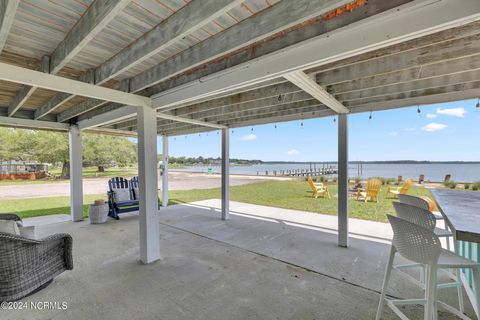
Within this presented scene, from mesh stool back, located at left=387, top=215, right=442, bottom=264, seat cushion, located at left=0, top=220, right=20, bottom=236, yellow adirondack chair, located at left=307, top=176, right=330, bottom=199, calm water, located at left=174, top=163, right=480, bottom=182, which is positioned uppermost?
mesh stool back, located at left=387, top=215, right=442, bottom=264

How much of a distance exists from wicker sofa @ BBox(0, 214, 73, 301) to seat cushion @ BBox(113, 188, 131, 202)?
306cm

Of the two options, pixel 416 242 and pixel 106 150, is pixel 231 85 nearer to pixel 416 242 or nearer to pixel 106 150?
pixel 416 242

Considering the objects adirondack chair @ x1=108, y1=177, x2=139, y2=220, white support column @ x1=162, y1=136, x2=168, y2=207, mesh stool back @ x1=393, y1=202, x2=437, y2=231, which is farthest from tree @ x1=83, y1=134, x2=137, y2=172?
mesh stool back @ x1=393, y1=202, x2=437, y2=231

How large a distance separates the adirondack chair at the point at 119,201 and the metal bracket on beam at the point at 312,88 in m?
5.00

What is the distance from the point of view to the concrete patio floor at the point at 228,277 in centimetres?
210

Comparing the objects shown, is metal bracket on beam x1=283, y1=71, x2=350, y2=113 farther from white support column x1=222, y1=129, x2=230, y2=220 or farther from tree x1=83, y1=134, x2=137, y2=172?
tree x1=83, y1=134, x2=137, y2=172

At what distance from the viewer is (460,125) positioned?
869 inches

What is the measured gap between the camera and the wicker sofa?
2.10 m

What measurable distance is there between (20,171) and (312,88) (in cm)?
2499

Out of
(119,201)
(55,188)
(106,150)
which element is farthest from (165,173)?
(106,150)

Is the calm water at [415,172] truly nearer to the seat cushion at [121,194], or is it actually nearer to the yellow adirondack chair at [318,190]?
the yellow adirondack chair at [318,190]

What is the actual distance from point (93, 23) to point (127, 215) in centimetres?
554

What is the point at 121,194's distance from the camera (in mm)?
5621

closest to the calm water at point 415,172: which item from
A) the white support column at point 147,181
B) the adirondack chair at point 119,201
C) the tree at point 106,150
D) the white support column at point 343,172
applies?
Answer: the tree at point 106,150
